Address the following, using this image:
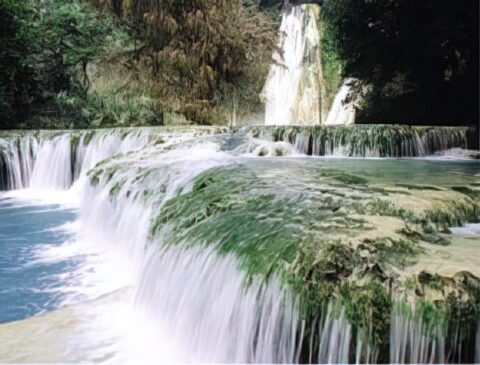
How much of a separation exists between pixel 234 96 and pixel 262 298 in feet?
47.7

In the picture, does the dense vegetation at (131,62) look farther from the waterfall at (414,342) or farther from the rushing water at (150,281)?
the waterfall at (414,342)

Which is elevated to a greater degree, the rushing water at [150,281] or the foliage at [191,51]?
the foliage at [191,51]

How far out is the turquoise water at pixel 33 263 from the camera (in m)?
3.92

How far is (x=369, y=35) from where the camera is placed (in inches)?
448

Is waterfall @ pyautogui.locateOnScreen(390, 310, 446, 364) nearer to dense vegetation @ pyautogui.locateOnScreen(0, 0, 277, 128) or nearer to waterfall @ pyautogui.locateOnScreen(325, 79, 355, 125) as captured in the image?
waterfall @ pyautogui.locateOnScreen(325, 79, 355, 125)

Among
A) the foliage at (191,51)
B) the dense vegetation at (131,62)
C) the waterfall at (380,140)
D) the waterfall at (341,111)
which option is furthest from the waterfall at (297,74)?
the waterfall at (380,140)

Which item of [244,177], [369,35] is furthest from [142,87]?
[244,177]

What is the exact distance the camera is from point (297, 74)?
17.6 meters

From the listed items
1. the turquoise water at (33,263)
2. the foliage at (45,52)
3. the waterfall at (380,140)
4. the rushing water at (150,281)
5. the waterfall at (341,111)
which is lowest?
the turquoise water at (33,263)

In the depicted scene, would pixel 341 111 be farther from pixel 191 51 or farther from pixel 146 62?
pixel 146 62

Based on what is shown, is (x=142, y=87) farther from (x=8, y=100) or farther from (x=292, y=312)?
(x=292, y=312)

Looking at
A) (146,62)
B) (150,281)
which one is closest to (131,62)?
(146,62)

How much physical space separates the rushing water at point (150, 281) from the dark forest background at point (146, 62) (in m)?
5.12

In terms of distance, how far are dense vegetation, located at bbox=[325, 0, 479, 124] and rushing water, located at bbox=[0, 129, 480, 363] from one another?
4128mm
